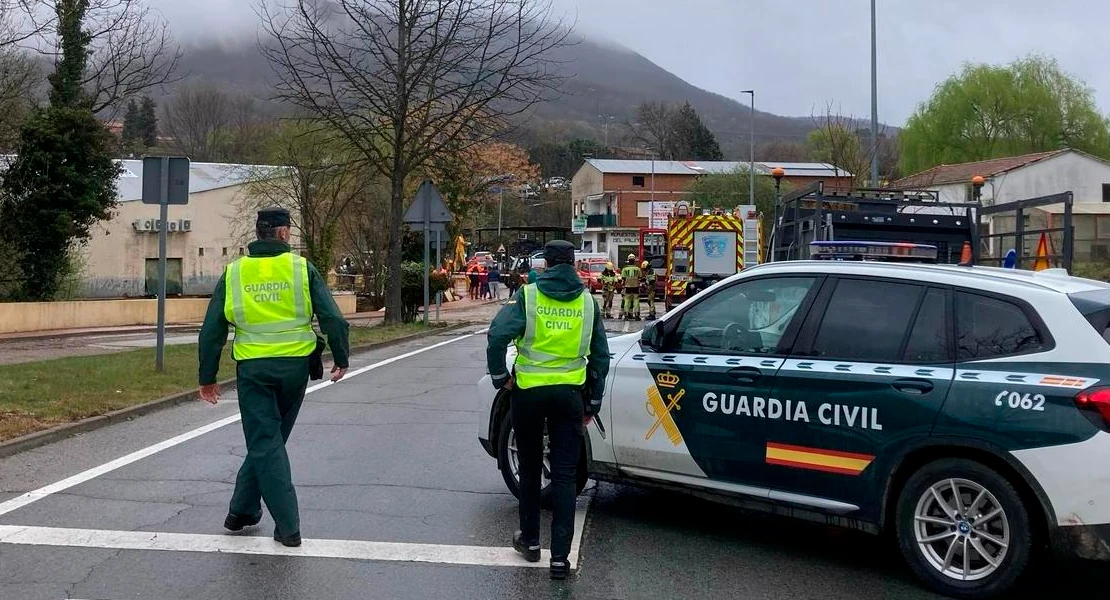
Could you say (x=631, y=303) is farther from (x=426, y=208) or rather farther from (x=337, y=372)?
(x=337, y=372)

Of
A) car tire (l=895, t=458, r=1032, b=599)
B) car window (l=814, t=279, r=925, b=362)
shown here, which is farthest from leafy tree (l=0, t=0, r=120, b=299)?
car tire (l=895, t=458, r=1032, b=599)

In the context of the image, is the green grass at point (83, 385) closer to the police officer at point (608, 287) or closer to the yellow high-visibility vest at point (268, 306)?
the yellow high-visibility vest at point (268, 306)

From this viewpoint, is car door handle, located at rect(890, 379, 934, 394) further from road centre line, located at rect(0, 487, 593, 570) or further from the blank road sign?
the blank road sign

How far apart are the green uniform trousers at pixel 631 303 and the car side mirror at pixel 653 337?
20390 millimetres

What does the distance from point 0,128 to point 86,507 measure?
18.2 metres

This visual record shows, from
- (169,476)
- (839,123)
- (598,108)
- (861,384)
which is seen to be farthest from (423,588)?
(598,108)

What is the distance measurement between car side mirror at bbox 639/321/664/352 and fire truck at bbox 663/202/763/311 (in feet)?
62.0

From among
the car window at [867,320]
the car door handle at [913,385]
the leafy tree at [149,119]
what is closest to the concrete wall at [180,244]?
the car window at [867,320]

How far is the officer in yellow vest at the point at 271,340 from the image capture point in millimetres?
6043

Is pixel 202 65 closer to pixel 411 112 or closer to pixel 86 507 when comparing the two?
pixel 411 112

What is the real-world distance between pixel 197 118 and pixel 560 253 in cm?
7773

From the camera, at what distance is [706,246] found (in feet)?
84.4

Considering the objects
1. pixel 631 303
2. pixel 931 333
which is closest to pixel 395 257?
pixel 631 303

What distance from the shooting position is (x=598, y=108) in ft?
536
